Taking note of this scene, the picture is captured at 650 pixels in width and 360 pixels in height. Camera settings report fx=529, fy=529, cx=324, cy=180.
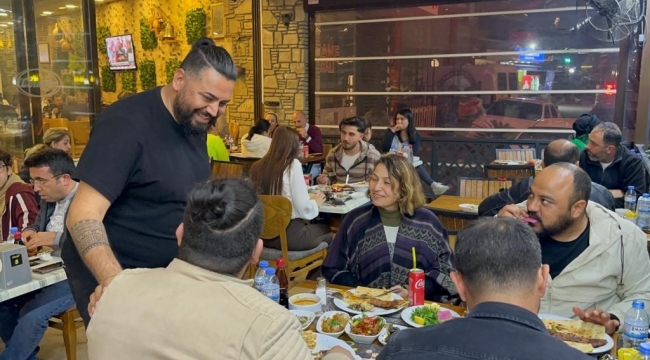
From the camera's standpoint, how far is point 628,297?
2.29 meters

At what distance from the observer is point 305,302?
2309 mm

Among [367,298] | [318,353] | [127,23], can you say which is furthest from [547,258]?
[127,23]

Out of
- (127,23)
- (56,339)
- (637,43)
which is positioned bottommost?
(56,339)

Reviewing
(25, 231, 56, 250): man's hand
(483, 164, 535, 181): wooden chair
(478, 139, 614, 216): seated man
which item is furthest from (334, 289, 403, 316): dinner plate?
(483, 164, 535, 181): wooden chair

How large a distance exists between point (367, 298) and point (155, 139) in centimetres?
112

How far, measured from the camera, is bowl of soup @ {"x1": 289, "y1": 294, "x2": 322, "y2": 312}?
223 centimetres

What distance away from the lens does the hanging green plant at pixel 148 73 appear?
11.7 meters

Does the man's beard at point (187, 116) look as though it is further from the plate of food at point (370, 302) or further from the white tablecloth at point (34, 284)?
the white tablecloth at point (34, 284)

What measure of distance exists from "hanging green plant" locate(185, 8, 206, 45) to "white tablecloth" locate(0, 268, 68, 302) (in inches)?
341

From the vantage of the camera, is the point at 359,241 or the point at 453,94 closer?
the point at 359,241

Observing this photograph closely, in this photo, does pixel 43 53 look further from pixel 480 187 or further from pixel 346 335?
pixel 346 335

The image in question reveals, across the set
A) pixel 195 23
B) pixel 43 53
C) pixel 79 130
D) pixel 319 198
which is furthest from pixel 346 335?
pixel 195 23

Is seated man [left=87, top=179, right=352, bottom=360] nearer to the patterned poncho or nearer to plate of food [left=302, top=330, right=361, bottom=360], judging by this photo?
plate of food [left=302, top=330, right=361, bottom=360]

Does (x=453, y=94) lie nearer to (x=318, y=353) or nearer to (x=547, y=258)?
(x=547, y=258)
